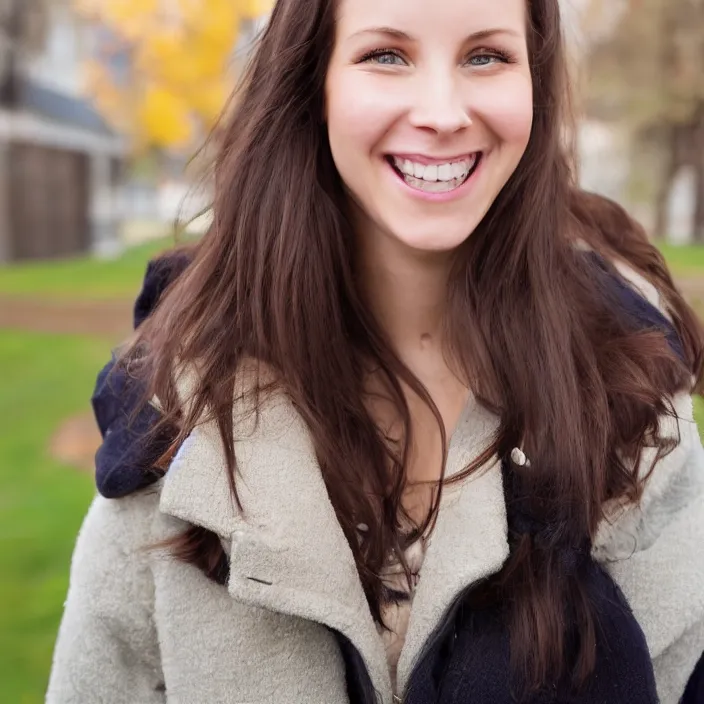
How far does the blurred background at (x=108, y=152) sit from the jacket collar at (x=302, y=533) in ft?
8.88

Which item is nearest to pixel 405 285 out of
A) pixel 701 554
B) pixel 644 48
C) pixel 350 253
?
pixel 350 253

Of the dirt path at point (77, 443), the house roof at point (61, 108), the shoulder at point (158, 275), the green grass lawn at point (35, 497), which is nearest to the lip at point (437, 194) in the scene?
the shoulder at point (158, 275)

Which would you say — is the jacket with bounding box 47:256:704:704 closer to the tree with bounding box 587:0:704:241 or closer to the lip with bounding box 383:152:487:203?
the lip with bounding box 383:152:487:203

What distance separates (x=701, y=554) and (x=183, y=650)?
82 centimetres

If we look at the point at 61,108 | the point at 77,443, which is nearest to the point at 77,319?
the point at 77,443

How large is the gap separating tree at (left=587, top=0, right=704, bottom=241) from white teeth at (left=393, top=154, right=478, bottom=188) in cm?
813

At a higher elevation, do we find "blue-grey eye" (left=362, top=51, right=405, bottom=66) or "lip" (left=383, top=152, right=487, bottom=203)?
"blue-grey eye" (left=362, top=51, right=405, bottom=66)

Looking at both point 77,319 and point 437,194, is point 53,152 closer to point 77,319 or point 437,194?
point 77,319

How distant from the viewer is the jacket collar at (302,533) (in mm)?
1213

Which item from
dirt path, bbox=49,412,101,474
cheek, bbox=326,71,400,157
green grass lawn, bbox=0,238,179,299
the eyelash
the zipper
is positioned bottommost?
green grass lawn, bbox=0,238,179,299

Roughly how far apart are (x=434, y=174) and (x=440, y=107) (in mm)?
95

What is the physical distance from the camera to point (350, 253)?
1437 millimetres

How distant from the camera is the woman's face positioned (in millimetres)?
1162

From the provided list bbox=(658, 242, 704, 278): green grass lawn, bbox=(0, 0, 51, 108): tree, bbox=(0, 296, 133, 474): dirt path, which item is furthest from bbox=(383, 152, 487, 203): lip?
bbox=(0, 0, 51, 108): tree
